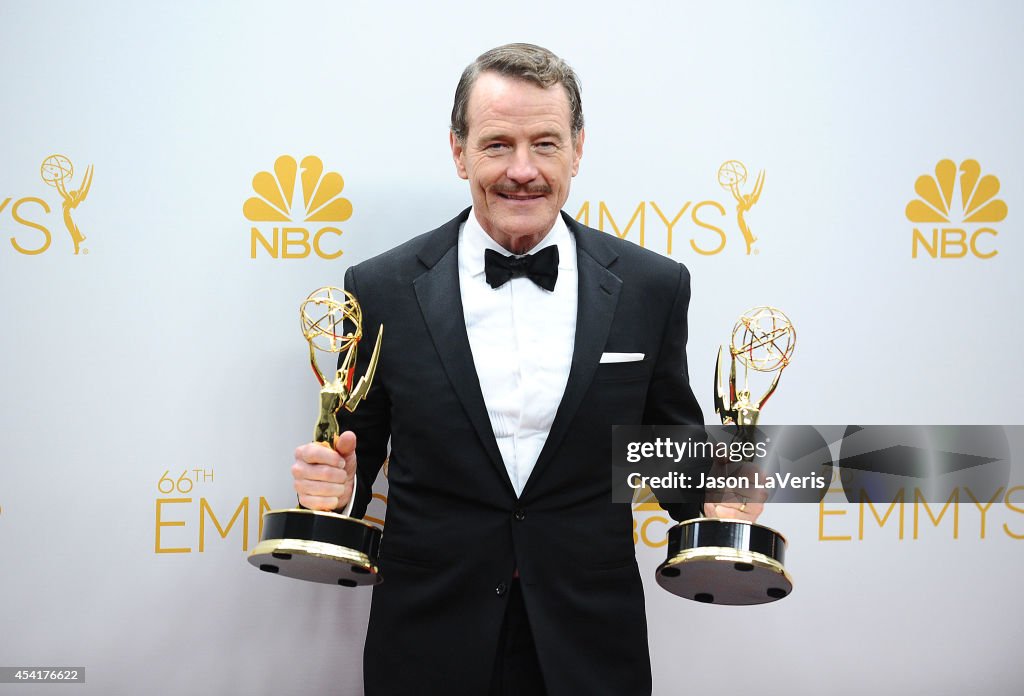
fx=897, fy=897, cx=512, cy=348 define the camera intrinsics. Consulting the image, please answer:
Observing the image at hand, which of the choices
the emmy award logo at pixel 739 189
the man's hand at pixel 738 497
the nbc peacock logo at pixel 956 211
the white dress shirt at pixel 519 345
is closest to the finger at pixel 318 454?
the white dress shirt at pixel 519 345

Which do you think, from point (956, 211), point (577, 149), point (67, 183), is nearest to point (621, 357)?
point (577, 149)

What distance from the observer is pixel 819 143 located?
2.42 m

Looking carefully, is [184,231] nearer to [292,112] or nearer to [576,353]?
[292,112]

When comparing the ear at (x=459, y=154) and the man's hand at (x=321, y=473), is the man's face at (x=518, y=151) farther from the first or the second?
the man's hand at (x=321, y=473)

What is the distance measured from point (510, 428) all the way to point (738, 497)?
0.48 m

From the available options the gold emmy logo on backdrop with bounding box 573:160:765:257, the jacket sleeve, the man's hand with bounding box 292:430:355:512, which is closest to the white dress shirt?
the jacket sleeve

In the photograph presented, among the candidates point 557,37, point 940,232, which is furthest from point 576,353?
A: point 940,232

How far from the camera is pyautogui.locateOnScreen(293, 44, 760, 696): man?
1.80 m

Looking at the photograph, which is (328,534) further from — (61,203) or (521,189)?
(61,203)

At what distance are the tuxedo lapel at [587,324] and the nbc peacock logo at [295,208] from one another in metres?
0.69

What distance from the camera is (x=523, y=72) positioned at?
1824 millimetres

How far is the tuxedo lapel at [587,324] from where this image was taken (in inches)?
71.1

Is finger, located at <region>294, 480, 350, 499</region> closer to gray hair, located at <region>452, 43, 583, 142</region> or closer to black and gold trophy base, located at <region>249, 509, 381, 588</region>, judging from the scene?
black and gold trophy base, located at <region>249, 509, 381, 588</region>

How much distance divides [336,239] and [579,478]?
950 mm
